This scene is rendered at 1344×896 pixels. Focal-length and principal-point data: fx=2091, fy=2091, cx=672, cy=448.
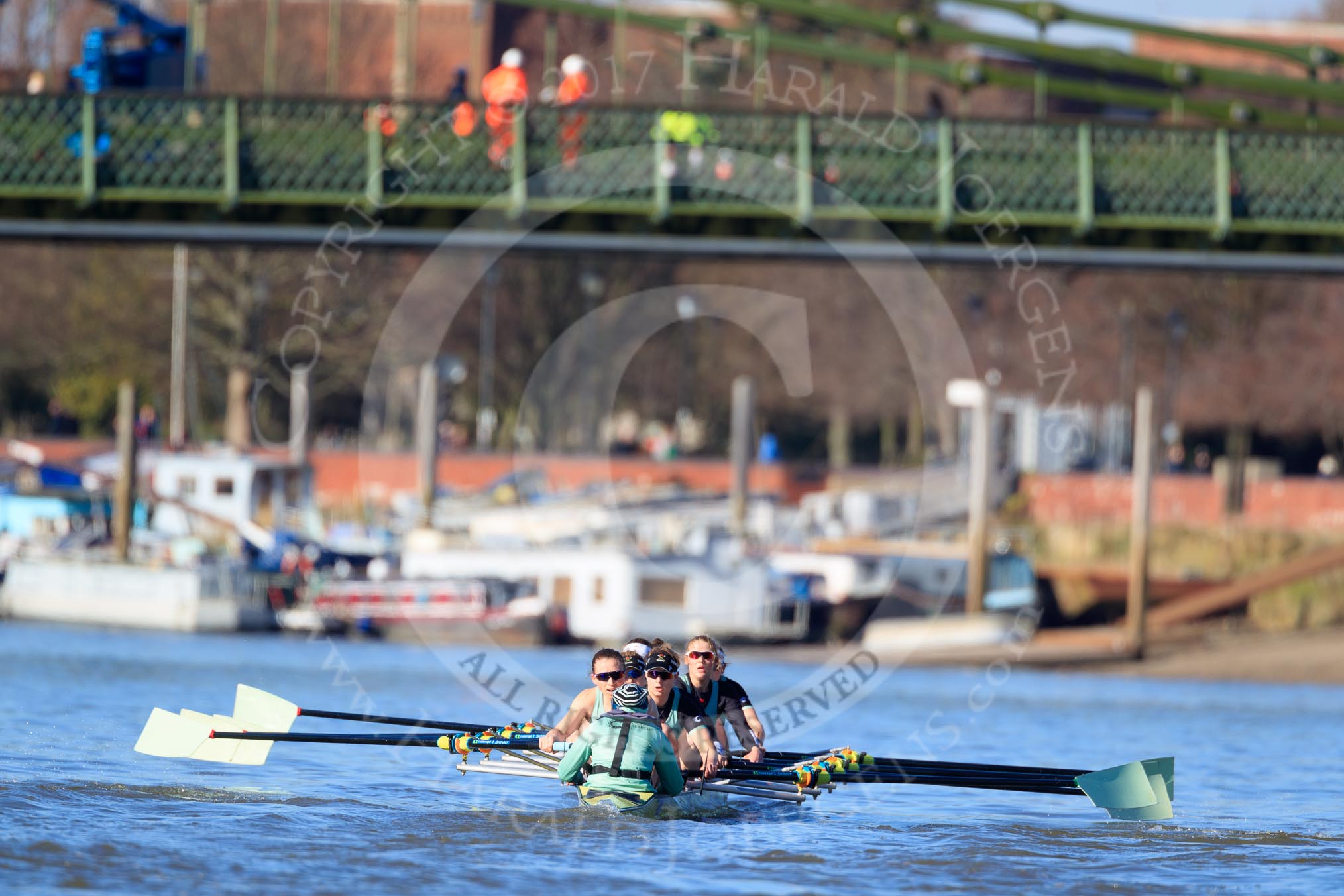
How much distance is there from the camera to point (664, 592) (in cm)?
4450

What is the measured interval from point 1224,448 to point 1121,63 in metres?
34.3

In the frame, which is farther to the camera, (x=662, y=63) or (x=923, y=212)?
(x=662, y=63)

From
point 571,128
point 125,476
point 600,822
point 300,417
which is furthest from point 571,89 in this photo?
point 300,417

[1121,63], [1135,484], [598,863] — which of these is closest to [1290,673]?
[1135,484]

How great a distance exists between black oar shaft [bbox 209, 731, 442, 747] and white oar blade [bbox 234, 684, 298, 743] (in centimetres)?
25

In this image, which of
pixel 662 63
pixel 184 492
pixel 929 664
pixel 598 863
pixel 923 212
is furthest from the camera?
pixel 662 63

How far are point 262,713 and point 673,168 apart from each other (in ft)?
35.9

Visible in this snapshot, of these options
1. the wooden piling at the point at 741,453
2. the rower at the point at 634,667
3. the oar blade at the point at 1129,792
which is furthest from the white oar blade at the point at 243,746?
the wooden piling at the point at 741,453

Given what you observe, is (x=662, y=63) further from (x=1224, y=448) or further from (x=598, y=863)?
(x=598, y=863)

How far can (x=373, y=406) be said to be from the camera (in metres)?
63.4

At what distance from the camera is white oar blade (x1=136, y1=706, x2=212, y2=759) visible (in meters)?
18.9

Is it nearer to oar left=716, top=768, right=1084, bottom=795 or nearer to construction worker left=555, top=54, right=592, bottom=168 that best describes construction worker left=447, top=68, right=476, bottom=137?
construction worker left=555, top=54, right=592, bottom=168

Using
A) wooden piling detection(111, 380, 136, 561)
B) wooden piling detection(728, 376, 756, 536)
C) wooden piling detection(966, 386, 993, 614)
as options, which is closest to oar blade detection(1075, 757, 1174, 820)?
wooden piling detection(966, 386, 993, 614)

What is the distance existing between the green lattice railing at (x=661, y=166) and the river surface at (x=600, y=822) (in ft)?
22.6
